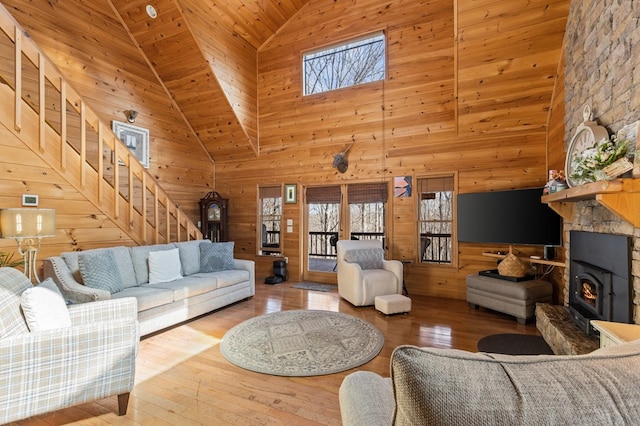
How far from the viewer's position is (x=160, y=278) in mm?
4168

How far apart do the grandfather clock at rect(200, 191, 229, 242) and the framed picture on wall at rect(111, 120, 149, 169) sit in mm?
1384

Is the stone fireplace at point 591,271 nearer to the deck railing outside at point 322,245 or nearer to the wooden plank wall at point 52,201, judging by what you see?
the deck railing outside at point 322,245

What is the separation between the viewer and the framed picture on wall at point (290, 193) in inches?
255

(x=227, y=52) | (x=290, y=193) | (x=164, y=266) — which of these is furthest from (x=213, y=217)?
(x=227, y=52)

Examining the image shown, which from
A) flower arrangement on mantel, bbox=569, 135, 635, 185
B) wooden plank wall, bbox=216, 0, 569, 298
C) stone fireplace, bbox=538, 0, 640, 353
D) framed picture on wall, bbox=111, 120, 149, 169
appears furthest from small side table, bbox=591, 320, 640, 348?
framed picture on wall, bbox=111, 120, 149, 169

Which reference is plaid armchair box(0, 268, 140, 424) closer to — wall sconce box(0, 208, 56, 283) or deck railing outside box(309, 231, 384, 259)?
wall sconce box(0, 208, 56, 283)

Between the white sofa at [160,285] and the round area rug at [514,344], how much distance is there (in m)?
3.27

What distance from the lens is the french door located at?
5.85 metres

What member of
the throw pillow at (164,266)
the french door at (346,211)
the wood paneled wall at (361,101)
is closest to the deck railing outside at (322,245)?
the french door at (346,211)

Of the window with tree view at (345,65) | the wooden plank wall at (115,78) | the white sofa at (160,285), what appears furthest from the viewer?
the window with tree view at (345,65)

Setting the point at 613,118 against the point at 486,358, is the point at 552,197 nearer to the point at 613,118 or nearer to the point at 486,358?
the point at 613,118

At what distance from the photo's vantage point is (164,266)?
423 centimetres

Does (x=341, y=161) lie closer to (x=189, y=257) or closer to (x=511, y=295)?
(x=189, y=257)

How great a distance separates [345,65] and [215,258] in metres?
4.13
